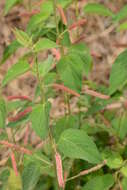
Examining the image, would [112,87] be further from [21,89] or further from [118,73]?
[21,89]

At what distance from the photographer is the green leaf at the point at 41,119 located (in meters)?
1.28

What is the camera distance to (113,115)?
2.10m

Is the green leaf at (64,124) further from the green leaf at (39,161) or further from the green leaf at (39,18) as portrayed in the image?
the green leaf at (39,18)

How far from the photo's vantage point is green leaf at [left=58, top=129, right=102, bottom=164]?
1305 millimetres

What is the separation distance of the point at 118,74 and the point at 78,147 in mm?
362

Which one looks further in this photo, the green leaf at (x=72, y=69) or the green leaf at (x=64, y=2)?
the green leaf at (x=64, y=2)

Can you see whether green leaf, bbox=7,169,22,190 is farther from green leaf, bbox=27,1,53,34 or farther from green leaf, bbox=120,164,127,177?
green leaf, bbox=27,1,53,34

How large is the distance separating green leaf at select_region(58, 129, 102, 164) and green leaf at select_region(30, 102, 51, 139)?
89 mm

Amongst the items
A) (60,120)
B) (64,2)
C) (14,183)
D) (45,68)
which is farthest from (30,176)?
(64,2)

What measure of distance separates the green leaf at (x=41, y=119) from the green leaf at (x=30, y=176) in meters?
0.26

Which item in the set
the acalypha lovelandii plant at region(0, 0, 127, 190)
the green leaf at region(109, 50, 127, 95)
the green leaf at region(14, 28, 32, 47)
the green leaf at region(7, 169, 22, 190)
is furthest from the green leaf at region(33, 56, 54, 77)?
the green leaf at region(7, 169, 22, 190)

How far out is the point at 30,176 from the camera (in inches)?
59.9

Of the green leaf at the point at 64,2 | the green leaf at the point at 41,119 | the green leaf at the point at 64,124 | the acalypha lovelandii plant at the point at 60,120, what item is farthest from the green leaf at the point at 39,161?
the green leaf at the point at 64,2

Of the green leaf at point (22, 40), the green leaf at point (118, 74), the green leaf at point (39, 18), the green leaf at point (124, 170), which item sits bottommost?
the green leaf at point (124, 170)
